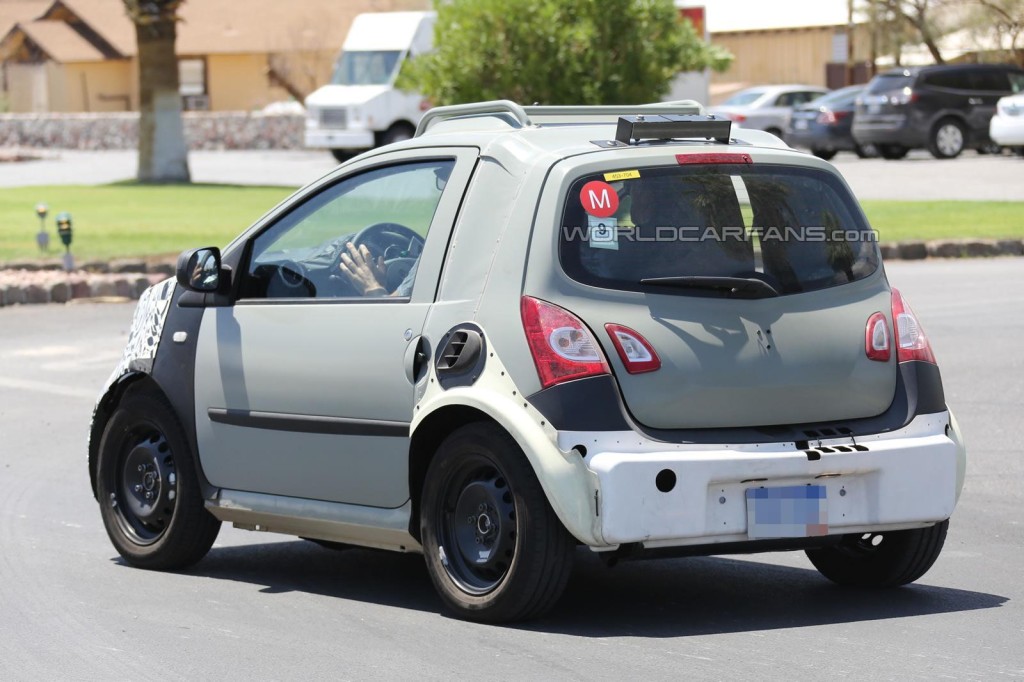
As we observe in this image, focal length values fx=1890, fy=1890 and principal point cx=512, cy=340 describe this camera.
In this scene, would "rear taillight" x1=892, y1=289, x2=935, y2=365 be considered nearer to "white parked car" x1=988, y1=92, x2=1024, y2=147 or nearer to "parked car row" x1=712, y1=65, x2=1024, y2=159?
"white parked car" x1=988, y1=92, x2=1024, y2=147

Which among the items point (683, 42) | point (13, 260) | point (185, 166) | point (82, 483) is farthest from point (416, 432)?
point (185, 166)

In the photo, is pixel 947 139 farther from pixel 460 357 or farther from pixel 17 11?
pixel 17 11

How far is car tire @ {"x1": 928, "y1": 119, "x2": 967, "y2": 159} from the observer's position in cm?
3803

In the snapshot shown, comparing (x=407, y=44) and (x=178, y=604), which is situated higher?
(x=407, y=44)

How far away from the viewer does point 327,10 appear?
75.5 metres

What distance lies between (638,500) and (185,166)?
1216 inches

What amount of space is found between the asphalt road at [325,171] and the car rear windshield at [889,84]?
1.45 m

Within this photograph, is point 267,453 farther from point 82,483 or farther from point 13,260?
point 13,260

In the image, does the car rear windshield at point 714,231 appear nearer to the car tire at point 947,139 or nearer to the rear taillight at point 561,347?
the rear taillight at point 561,347

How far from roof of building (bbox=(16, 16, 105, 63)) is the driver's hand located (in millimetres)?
70897

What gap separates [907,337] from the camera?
6.33 m

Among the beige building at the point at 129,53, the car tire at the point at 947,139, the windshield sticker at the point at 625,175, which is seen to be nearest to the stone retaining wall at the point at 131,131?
the beige building at the point at 129,53

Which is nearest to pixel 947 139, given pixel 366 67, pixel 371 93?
pixel 371 93

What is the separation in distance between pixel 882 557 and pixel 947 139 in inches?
1290
